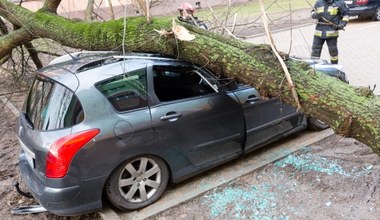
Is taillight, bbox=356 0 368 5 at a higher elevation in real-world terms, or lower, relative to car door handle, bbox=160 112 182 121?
lower

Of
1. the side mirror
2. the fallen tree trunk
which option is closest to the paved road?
the side mirror

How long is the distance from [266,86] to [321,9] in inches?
179

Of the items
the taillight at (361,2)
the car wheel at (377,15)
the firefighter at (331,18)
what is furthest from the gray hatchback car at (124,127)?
the car wheel at (377,15)

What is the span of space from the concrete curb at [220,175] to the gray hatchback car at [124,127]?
0.12 m

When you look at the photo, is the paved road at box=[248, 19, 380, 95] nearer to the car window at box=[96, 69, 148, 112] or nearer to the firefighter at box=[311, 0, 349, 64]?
the firefighter at box=[311, 0, 349, 64]

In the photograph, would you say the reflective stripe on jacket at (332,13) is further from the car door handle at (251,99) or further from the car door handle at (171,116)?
the car door handle at (171,116)

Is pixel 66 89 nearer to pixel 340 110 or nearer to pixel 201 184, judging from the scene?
pixel 201 184

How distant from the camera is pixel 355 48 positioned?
9.91 metres

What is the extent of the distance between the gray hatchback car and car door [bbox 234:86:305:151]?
0.05ft

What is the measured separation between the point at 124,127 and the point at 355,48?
8.51 m

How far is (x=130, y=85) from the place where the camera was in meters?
3.50

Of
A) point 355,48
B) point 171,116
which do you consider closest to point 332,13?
point 355,48

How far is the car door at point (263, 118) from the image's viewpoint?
4109 millimetres

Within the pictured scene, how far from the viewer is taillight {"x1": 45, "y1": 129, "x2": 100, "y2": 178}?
3098mm
